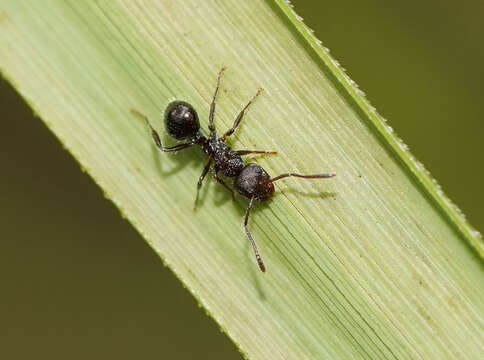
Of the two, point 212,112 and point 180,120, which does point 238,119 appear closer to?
point 212,112

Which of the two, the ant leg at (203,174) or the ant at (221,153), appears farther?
the ant leg at (203,174)

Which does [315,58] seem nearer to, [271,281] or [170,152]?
[170,152]

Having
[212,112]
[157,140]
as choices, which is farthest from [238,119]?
[157,140]

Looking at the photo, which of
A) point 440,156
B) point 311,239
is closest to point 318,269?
point 311,239

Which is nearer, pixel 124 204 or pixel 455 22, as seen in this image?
pixel 124 204

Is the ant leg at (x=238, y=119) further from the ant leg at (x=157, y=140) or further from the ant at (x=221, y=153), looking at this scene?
the ant leg at (x=157, y=140)

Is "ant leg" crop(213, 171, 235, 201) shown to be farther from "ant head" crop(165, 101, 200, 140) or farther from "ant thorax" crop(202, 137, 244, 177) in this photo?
"ant head" crop(165, 101, 200, 140)

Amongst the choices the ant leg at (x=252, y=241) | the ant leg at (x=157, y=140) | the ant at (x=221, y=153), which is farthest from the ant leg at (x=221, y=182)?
the ant leg at (x=157, y=140)
